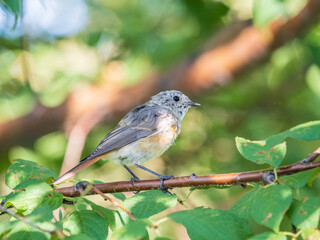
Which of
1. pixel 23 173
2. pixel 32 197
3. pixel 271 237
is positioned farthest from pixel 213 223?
pixel 23 173

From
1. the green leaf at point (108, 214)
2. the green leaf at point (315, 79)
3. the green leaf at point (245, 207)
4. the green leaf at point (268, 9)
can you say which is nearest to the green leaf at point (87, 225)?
the green leaf at point (108, 214)

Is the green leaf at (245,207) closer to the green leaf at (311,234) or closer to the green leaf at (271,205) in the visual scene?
the green leaf at (271,205)

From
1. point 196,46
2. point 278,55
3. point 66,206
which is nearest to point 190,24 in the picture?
point 196,46

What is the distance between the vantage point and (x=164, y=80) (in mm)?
6113

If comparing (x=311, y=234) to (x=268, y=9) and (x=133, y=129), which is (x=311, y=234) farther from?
(x=133, y=129)

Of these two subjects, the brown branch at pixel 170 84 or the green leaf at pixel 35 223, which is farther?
the brown branch at pixel 170 84

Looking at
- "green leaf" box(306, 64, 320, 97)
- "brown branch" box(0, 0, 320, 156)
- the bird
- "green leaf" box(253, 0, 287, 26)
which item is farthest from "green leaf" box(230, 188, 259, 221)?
"brown branch" box(0, 0, 320, 156)

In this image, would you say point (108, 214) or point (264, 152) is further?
point (108, 214)

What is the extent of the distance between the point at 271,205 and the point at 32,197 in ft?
3.82

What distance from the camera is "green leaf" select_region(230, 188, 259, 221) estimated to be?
6.19 feet

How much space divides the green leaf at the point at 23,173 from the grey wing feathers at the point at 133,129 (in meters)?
1.11

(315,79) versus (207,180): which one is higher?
(315,79)

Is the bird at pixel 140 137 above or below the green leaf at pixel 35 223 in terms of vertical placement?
above

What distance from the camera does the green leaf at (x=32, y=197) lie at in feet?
6.95
